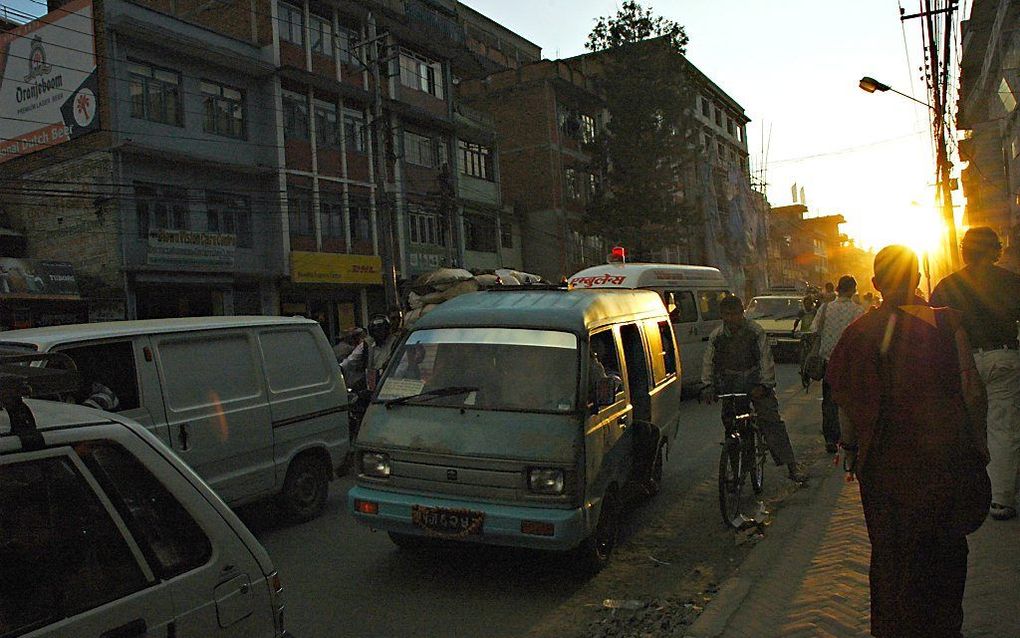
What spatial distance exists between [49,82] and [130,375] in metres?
21.4

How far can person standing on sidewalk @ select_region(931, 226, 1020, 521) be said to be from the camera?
4965 millimetres

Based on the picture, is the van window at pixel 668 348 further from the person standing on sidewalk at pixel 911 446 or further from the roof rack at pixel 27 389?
the roof rack at pixel 27 389

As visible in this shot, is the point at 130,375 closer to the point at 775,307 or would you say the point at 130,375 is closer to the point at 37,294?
the point at 37,294

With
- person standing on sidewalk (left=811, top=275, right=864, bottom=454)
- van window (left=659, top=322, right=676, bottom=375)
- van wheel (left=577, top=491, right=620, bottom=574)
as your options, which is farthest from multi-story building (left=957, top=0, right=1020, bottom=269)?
van wheel (left=577, top=491, right=620, bottom=574)

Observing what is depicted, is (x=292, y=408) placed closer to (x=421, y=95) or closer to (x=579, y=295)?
(x=579, y=295)

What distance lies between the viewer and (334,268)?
26.5 meters

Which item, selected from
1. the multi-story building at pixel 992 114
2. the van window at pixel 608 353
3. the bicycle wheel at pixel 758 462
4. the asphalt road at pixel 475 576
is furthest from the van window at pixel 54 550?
the multi-story building at pixel 992 114

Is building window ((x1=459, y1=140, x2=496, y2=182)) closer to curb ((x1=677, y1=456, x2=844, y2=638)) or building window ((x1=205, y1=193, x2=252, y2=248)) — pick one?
building window ((x1=205, y1=193, x2=252, y2=248))

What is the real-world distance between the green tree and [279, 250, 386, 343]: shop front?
14190 mm

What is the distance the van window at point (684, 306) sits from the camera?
14.3 meters

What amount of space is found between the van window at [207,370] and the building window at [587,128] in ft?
127

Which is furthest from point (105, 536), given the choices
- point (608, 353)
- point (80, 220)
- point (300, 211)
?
point (300, 211)

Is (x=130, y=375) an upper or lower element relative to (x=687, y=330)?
upper

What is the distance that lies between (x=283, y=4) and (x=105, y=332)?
943 inches
